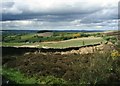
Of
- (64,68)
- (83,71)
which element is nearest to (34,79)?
(64,68)

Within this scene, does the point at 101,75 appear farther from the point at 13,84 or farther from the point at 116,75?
the point at 13,84

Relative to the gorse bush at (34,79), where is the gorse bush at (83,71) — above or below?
above

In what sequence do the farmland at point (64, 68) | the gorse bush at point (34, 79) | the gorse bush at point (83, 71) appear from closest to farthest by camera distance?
the gorse bush at point (83, 71)
the farmland at point (64, 68)
the gorse bush at point (34, 79)

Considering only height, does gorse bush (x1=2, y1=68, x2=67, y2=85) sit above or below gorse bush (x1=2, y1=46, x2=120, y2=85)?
below

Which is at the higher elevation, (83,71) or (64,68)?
(83,71)

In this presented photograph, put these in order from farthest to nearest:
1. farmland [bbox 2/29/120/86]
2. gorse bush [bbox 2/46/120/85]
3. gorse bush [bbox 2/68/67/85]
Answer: gorse bush [bbox 2/68/67/85]
farmland [bbox 2/29/120/86]
gorse bush [bbox 2/46/120/85]

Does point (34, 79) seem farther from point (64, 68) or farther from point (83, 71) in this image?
point (83, 71)

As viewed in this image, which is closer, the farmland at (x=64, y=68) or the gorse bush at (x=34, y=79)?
the farmland at (x=64, y=68)

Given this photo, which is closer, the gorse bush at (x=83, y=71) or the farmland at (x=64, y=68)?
the gorse bush at (x=83, y=71)

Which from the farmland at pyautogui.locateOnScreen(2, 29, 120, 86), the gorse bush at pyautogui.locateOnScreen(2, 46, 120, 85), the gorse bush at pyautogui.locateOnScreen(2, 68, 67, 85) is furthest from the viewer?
the gorse bush at pyautogui.locateOnScreen(2, 68, 67, 85)

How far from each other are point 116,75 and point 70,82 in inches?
85.4

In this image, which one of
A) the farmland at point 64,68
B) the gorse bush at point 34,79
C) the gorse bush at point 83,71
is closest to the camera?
the gorse bush at point 83,71

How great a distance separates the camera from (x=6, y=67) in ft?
60.9

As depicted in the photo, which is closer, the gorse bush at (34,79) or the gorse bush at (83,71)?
the gorse bush at (83,71)
